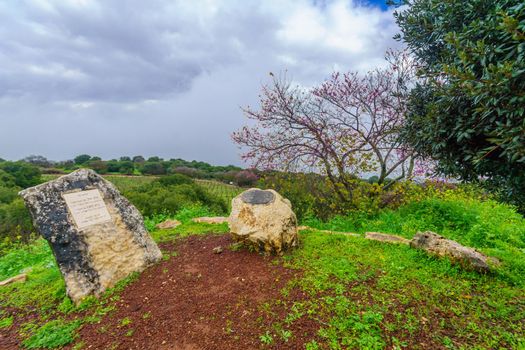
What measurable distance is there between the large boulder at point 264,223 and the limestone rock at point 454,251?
8.24 ft

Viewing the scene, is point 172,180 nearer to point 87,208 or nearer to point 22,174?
point 22,174

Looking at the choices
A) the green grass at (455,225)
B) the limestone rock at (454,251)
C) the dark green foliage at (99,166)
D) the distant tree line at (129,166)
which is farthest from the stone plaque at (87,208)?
the dark green foliage at (99,166)

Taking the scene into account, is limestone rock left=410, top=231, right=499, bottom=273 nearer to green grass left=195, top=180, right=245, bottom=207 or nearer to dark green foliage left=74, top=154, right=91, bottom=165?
green grass left=195, top=180, right=245, bottom=207

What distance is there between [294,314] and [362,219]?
5797 millimetres

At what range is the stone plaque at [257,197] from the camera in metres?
5.84

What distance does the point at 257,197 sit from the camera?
5.95m

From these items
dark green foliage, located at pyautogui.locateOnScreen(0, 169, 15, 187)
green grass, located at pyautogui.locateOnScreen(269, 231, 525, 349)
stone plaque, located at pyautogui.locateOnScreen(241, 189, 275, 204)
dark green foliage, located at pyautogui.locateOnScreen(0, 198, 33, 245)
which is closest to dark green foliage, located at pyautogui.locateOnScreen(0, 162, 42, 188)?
dark green foliage, located at pyautogui.locateOnScreen(0, 169, 15, 187)

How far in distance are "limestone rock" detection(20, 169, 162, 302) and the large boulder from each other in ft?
6.17

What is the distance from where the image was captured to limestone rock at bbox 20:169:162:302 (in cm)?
478

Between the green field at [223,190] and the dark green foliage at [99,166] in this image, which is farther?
the dark green foliage at [99,166]

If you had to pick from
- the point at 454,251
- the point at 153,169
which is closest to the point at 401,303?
the point at 454,251

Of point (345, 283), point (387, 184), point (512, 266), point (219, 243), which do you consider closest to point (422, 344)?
point (345, 283)

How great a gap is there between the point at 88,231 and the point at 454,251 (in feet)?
21.6

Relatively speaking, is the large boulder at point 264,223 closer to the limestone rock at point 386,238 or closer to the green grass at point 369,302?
the green grass at point 369,302
